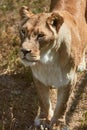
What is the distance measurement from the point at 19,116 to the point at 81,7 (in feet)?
4.22

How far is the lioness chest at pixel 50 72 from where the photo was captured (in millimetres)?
3798

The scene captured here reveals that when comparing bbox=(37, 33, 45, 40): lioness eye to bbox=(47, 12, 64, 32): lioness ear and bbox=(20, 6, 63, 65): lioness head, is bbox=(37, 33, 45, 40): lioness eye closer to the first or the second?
bbox=(20, 6, 63, 65): lioness head

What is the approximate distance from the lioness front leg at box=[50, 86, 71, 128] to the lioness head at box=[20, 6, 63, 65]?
683 mm

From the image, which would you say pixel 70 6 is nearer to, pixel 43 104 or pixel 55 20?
pixel 55 20

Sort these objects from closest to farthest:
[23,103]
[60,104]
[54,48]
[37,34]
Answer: [37,34], [54,48], [60,104], [23,103]

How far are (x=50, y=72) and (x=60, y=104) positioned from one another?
0.46 meters

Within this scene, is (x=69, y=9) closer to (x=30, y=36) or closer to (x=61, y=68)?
(x=61, y=68)

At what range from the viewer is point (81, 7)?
15.1 ft

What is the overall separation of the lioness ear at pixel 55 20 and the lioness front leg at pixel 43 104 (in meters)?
0.78

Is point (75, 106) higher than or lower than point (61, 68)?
lower

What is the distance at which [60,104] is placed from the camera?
4281mm

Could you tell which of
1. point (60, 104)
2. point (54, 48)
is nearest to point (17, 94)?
point (60, 104)

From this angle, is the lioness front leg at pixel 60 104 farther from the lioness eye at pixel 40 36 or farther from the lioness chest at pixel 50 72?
the lioness eye at pixel 40 36

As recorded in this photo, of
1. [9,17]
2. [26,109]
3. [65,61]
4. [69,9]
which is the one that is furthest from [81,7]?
[9,17]
